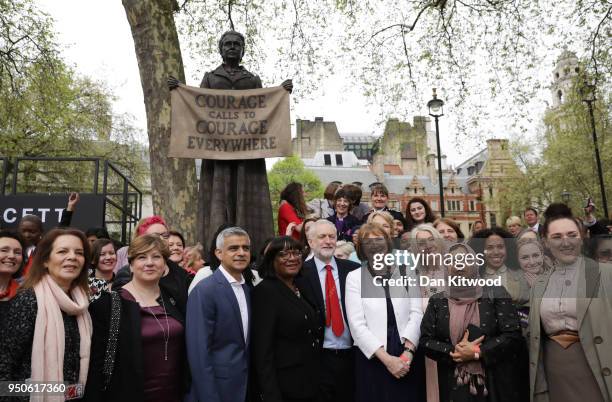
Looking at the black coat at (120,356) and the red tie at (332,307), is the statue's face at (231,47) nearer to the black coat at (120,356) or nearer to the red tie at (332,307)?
the red tie at (332,307)

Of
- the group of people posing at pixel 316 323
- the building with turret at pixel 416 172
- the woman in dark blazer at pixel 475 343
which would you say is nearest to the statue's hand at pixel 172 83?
the group of people posing at pixel 316 323

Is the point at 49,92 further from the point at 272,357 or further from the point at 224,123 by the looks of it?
the point at 272,357

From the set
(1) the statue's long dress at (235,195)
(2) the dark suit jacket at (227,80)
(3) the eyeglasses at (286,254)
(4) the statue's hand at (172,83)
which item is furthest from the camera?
(2) the dark suit jacket at (227,80)

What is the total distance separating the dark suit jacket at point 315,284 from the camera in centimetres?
397

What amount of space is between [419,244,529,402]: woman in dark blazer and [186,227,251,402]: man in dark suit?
1.35 meters

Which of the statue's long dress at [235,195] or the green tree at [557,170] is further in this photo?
the green tree at [557,170]

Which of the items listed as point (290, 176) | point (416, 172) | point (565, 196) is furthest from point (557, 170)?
point (416, 172)

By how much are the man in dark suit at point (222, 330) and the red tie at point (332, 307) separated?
72 cm

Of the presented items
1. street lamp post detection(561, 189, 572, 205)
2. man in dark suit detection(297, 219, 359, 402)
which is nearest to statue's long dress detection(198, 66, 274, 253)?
man in dark suit detection(297, 219, 359, 402)

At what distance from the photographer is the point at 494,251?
13.6ft

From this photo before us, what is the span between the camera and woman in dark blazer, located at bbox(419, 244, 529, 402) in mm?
3436

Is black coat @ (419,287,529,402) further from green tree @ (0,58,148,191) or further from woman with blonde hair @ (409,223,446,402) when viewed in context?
green tree @ (0,58,148,191)

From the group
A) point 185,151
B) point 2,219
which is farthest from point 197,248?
point 2,219

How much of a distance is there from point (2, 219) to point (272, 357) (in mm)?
7306
